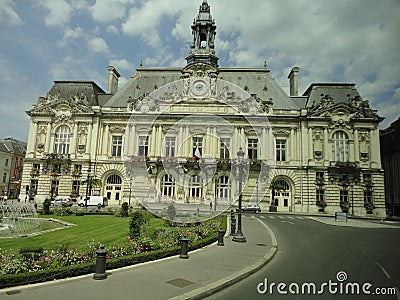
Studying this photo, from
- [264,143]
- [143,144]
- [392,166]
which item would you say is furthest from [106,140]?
[392,166]

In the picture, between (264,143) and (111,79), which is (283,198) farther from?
(111,79)

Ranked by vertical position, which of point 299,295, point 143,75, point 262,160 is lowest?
point 299,295

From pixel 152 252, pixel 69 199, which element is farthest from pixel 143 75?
pixel 152 252

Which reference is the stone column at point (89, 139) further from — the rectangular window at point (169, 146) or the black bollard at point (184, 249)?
the black bollard at point (184, 249)

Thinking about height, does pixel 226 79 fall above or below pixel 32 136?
above

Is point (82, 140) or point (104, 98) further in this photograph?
point (104, 98)

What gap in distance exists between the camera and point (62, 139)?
51750mm

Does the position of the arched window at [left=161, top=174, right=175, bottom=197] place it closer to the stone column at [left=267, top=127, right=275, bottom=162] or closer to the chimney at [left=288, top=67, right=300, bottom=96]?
the stone column at [left=267, top=127, right=275, bottom=162]

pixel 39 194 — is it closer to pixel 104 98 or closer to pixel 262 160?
pixel 104 98

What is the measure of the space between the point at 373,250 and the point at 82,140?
46.3m

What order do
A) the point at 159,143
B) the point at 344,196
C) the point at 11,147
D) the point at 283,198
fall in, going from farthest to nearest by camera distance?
the point at 11,147
the point at 159,143
the point at 283,198
the point at 344,196

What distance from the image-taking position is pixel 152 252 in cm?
1238

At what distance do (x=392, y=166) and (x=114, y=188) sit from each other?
151 feet

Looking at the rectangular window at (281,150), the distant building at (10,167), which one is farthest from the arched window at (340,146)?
the distant building at (10,167)
